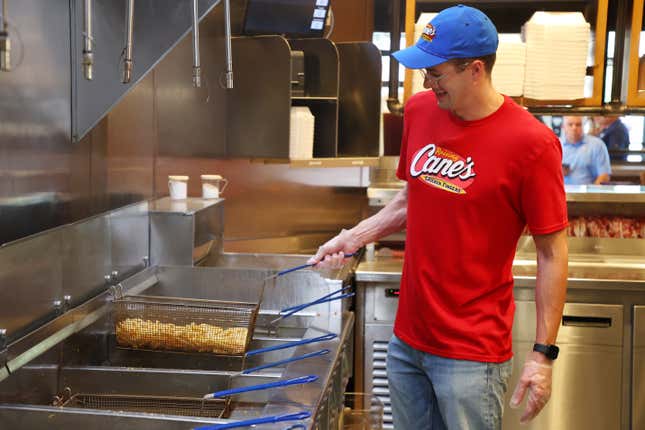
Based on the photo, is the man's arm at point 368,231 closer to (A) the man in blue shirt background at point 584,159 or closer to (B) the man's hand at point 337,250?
(B) the man's hand at point 337,250

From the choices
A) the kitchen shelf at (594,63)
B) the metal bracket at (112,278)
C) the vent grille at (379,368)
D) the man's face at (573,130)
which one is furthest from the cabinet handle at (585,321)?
the man's face at (573,130)

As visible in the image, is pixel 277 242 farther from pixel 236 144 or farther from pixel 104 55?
pixel 104 55

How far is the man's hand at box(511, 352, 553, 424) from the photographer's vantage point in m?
2.10

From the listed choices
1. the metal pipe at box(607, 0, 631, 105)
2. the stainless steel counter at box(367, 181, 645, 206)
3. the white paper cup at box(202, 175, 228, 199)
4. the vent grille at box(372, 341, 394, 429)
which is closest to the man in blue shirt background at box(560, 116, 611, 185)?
the stainless steel counter at box(367, 181, 645, 206)

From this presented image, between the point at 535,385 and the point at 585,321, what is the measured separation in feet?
5.66

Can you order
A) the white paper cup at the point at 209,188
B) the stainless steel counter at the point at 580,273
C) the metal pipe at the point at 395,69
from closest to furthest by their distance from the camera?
the white paper cup at the point at 209,188 < the stainless steel counter at the point at 580,273 < the metal pipe at the point at 395,69

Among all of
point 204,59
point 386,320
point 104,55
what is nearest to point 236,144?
point 204,59

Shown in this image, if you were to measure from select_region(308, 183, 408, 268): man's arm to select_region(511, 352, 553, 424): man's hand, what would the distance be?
57cm

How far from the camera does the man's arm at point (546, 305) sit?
6.97ft

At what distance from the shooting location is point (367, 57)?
4172 mm

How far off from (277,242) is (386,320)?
91 centimetres

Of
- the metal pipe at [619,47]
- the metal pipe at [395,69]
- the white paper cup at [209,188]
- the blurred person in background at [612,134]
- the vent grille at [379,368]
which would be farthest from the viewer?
the blurred person in background at [612,134]

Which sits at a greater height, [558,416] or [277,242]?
[277,242]

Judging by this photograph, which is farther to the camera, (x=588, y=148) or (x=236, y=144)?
(x=588, y=148)
